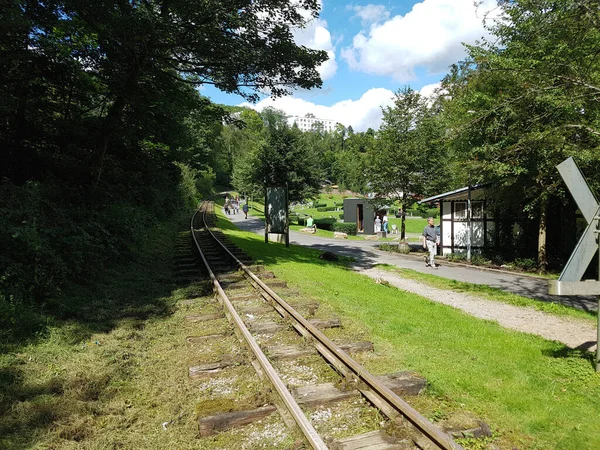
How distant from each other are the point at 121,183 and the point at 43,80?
5.33 meters

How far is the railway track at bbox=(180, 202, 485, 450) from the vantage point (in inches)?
130

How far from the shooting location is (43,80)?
11172mm

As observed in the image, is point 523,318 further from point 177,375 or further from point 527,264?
point 527,264

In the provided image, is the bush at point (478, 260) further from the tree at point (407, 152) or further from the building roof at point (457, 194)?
the tree at point (407, 152)

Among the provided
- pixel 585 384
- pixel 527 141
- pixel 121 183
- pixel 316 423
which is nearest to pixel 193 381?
pixel 316 423

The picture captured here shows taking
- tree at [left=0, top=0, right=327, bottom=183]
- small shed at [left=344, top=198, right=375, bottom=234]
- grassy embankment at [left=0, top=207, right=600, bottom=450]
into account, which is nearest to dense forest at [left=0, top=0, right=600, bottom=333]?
tree at [left=0, top=0, right=327, bottom=183]

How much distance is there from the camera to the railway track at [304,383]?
10.8 feet

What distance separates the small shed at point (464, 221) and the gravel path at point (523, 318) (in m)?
9.27

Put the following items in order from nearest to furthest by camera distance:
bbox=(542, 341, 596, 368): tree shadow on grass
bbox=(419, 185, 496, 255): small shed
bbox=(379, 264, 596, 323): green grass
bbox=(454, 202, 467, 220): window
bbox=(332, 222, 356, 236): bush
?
1. bbox=(542, 341, 596, 368): tree shadow on grass
2. bbox=(379, 264, 596, 323): green grass
3. bbox=(419, 185, 496, 255): small shed
4. bbox=(454, 202, 467, 220): window
5. bbox=(332, 222, 356, 236): bush

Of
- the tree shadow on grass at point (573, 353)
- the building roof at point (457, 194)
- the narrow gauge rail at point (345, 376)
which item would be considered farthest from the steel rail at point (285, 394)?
the building roof at point (457, 194)

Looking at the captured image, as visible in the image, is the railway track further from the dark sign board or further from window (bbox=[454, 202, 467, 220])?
window (bbox=[454, 202, 467, 220])

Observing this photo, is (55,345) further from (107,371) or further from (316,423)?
(316,423)

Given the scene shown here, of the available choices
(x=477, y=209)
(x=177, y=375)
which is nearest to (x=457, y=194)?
(x=477, y=209)

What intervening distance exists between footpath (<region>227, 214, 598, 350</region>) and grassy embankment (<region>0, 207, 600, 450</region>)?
94cm
